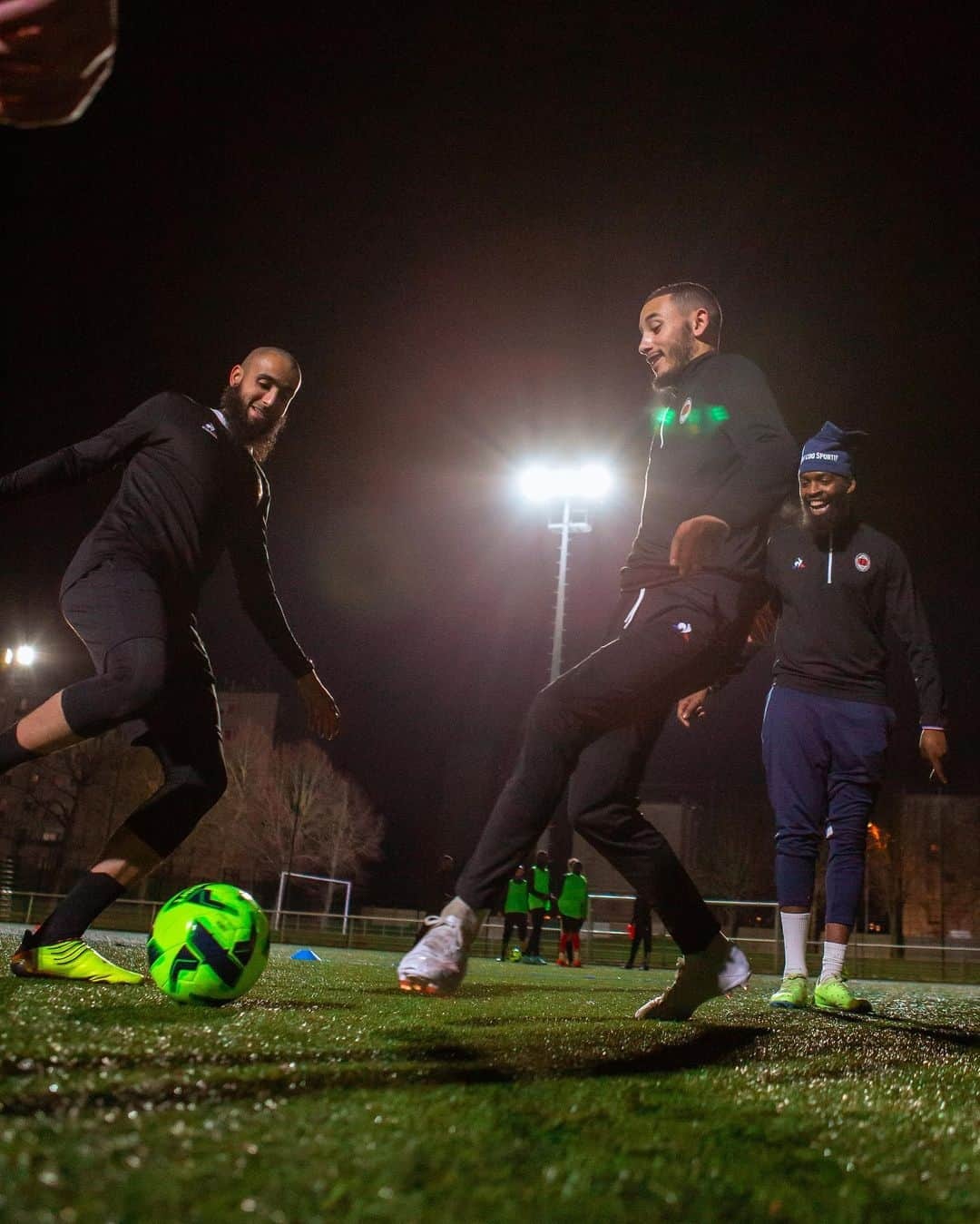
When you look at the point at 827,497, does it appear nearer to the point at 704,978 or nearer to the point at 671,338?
the point at 671,338

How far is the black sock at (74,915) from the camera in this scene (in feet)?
11.7

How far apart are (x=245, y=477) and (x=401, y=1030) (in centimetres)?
239

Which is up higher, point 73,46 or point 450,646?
point 450,646

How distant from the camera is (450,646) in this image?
53.0 meters

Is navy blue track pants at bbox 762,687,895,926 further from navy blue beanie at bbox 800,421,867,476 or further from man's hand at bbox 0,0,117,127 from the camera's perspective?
man's hand at bbox 0,0,117,127

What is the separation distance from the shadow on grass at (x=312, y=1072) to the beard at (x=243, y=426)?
107 inches

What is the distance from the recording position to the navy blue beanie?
571cm

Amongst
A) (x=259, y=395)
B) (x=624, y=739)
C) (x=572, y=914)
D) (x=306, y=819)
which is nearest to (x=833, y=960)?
(x=624, y=739)

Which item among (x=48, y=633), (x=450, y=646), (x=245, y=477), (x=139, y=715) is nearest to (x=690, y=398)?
(x=245, y=477)

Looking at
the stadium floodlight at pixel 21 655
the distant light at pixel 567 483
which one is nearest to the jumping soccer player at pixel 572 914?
the distant light at pixel 567 483

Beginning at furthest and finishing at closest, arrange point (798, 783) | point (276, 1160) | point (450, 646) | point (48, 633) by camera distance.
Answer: point (450, 646)
point (48, 633)
point (798, 783)
point (276, 1160)

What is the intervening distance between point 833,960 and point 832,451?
271 cm

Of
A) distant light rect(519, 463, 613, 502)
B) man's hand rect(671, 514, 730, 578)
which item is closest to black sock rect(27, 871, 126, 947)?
man's hand rect(671, 514, 730, 578)

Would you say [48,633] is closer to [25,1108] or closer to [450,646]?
[450,646]
